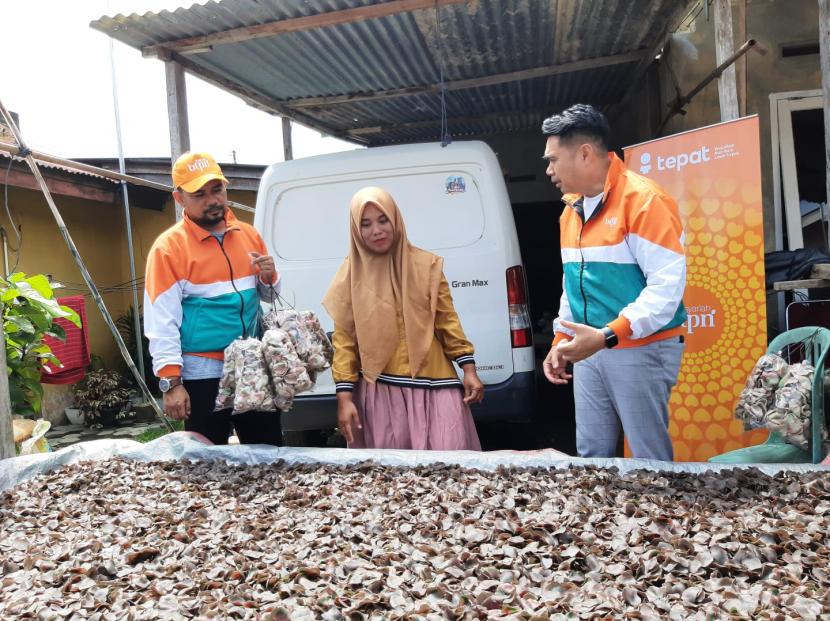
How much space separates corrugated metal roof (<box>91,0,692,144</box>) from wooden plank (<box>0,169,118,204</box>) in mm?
3032

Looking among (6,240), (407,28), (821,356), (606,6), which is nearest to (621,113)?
(606,6)

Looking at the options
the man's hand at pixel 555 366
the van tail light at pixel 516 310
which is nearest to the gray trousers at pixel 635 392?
the man's hand at pixel 555 366

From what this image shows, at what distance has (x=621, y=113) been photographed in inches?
311

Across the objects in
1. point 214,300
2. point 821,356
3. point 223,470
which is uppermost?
point 214,300

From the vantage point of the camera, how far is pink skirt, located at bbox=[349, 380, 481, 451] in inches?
113

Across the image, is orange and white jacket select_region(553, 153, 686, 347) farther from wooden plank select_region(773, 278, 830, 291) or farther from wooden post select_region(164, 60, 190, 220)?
wooden post select_region(164, 60, 190, 220)

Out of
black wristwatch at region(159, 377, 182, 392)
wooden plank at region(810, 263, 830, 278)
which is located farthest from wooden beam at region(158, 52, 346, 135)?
wooden plank at region(810, 263, 830, 278)

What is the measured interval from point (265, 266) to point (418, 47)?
10.7ft

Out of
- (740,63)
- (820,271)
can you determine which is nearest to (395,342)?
(820,271)

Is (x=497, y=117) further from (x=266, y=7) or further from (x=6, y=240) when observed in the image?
(x=6, y=240)

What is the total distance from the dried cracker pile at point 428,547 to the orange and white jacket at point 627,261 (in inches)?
22.6

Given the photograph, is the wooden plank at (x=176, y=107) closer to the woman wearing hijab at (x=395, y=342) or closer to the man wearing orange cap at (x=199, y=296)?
the man wearing orange cap at (x=199, y=296)

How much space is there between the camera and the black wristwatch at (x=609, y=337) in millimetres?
2264

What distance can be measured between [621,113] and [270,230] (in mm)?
5467
